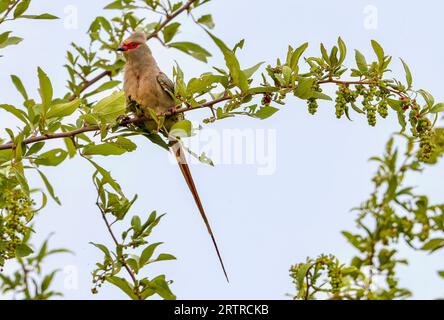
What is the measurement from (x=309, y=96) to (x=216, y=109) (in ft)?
1.46

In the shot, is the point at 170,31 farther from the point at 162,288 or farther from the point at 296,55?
the point at 162,288

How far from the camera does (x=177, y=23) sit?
160 inches

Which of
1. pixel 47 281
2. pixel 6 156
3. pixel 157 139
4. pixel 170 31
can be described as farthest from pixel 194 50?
pixel 47 281

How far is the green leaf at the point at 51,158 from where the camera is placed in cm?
319

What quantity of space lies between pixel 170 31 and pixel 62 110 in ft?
3.62

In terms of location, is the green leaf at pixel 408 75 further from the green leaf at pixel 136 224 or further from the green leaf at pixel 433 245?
the green leaf at pixel 136 224

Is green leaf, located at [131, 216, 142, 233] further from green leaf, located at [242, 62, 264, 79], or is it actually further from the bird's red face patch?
the bird's red face patch

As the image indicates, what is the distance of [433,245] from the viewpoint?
383 cm

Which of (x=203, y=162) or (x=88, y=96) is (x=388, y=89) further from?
(x=88, y=96)

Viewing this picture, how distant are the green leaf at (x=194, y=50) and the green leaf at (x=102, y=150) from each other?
0.80m
